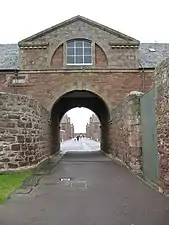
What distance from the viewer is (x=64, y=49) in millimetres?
22469

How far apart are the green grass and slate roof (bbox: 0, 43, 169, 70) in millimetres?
12319

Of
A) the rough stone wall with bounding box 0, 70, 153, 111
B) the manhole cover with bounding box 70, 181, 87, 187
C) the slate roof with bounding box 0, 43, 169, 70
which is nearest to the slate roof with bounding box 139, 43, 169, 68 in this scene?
the slate roof with bounding box 0, 43, 169, 70

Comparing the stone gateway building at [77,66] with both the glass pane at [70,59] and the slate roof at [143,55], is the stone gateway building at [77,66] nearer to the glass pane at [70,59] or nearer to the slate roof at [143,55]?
the glass pane at [70,59]

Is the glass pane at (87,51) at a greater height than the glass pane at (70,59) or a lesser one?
greater

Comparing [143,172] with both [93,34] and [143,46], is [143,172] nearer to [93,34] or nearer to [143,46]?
[93,34]

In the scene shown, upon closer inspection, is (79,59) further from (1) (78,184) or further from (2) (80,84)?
(1) (78,184)

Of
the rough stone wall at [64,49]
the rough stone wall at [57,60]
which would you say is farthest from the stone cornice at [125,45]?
the rough stone wall at [57,60]

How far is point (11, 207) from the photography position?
21.1 ft

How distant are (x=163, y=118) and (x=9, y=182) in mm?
4826

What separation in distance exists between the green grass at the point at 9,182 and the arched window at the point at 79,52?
39.5 feet

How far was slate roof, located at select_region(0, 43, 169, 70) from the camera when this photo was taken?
2299 cm

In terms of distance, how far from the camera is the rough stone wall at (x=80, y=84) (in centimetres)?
2198

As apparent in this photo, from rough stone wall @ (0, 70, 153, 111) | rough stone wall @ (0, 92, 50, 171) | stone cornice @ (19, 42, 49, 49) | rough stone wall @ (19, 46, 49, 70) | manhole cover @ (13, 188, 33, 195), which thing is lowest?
manhole cover @ (13, 188, 33, 195)

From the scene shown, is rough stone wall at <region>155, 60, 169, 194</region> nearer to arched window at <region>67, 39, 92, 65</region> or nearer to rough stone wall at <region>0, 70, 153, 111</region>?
rough stone wall at <region>0, 70, 153, 111</region>
